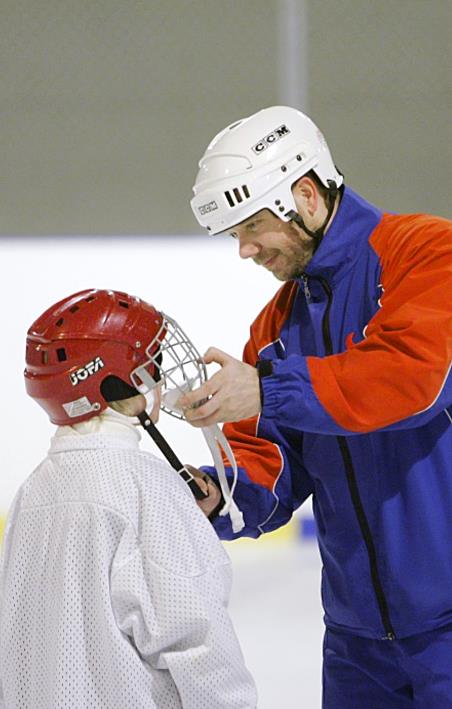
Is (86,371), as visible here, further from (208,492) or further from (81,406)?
(208,492)

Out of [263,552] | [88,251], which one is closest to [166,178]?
[88,251]

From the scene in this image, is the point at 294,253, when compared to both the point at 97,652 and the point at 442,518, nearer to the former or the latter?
the point at 442,518

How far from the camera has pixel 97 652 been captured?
1.59 meters

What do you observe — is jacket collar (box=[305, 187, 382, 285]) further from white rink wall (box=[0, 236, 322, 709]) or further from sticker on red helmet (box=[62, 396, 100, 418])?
white rink wall (box=[0, 236, 322, 709])

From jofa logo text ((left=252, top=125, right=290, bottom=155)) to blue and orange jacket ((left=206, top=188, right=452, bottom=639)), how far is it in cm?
17

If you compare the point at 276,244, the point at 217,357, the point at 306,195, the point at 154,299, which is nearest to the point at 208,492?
the point at 217,357

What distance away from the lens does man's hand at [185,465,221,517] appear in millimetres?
2111

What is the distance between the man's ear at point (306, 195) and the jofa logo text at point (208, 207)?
0.16 meters

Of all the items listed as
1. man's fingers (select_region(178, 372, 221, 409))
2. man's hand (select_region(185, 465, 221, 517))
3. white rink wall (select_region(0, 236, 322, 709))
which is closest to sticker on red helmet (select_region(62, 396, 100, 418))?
man's fingers (select_region(178, 372, 221, 409))

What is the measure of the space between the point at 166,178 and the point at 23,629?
5.03m

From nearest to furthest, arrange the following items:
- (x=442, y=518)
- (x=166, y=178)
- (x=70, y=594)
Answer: (x=70, y=594), (x=442, y=518), (x=166, y=178)

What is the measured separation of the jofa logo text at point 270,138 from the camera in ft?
6.87

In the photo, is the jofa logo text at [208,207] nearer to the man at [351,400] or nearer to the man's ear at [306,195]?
the man at [351,400]

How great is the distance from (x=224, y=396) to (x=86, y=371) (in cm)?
24
